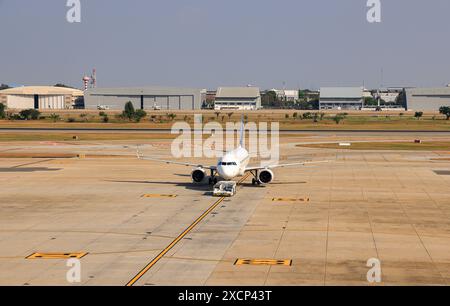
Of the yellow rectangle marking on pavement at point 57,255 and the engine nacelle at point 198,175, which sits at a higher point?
the engine nacelle at point 198,175

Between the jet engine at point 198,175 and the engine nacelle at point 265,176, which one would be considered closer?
the jet engine at point 198,175

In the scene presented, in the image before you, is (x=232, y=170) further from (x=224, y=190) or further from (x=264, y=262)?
(x=264, y=262)

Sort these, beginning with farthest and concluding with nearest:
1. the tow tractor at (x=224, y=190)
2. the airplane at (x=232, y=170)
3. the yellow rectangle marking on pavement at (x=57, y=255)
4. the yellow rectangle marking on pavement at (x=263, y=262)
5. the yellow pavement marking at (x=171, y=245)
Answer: the airplane at (x=232, y=170) → the tow tractor at (x=224, y=190) → the yellow rectangle marking on pavement at (x=57, y=255) → the yellow rectangle marking on pavement at (x=263, y=262) → the yellow pavement marking at (x=171, y=245)

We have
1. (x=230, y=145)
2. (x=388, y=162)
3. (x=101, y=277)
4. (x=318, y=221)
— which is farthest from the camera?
(x=230, y=145)

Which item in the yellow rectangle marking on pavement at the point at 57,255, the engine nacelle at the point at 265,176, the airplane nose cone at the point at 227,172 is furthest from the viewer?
the engine nacelle at the point at 265,176

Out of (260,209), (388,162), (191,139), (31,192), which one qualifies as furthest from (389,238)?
(191,139)

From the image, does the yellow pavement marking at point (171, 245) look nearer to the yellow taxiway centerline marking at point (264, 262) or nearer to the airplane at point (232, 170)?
the airplane at point (232, 170)

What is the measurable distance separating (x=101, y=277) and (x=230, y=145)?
3336 inches

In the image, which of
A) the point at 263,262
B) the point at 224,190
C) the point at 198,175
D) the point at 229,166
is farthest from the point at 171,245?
the point at 198,175

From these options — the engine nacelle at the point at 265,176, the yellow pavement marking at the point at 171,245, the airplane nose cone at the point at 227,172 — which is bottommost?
the yellow pavement marking at the point at 171,245

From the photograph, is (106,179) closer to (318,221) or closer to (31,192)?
(31,192)

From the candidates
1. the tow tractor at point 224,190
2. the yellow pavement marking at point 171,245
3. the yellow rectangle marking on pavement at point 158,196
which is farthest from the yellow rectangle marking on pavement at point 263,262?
the yellow rectangle marking on pavement at point 158,196

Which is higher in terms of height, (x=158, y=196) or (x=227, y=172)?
(x=227, y=172)

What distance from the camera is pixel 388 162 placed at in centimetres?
8956
